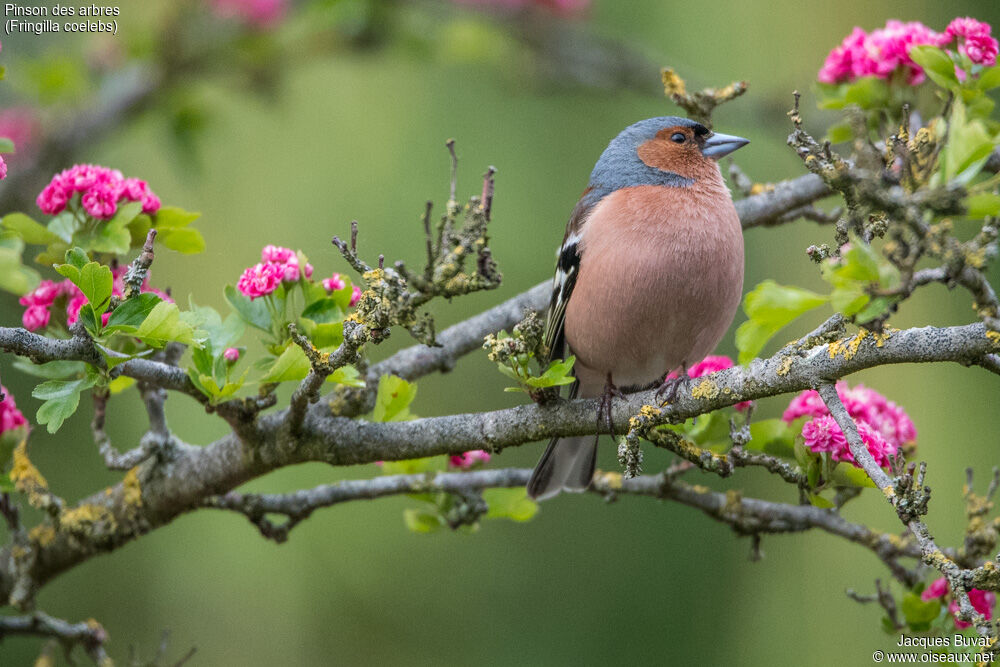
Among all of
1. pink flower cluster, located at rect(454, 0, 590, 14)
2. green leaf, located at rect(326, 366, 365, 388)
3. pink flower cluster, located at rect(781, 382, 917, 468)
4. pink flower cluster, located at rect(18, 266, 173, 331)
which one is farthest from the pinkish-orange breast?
pink flower cluster, located at rect(454, 0, 590, 14)

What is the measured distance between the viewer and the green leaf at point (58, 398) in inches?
108

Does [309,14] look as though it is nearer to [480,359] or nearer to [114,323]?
[480,359]

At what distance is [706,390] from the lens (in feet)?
9.11

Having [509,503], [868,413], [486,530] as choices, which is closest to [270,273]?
[509,503]

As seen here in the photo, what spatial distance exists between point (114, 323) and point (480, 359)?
5278 mm

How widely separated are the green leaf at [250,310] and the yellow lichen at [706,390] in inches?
52.8

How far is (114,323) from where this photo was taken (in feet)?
8.90

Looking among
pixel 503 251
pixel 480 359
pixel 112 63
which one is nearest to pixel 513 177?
pixel 503 251

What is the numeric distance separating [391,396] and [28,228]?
4.08 feet

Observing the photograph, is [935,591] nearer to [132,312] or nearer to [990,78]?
[990,78]

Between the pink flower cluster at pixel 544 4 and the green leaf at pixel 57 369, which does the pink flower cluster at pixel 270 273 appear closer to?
the green leaf at pixel 57 369

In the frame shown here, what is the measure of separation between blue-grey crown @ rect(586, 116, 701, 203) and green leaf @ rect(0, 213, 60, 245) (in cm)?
218

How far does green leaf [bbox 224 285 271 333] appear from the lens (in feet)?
10.3

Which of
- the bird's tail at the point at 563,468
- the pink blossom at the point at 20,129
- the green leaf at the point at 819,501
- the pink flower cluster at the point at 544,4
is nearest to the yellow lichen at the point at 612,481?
the bird's tail at the point at 563,468
